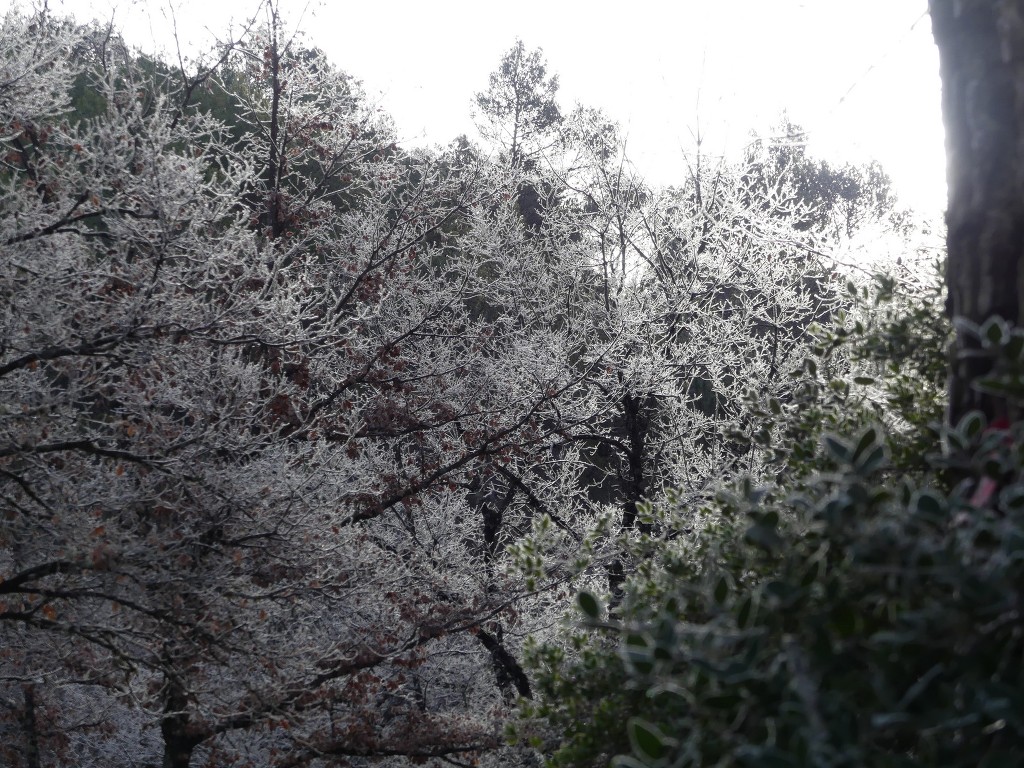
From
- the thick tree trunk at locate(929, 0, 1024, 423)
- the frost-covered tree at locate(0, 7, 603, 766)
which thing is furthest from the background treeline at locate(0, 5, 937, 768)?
the thick tree trunk at locate(929, 0, 1024, 423)

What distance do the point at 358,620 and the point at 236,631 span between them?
2657mm

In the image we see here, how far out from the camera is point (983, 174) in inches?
96.1

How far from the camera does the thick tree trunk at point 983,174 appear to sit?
237 cm

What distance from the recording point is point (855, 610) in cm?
176

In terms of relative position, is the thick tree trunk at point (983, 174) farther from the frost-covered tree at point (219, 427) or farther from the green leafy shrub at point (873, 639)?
the frost-covered tree at point (219, 427)

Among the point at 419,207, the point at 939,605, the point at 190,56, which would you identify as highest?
the point at 190,56

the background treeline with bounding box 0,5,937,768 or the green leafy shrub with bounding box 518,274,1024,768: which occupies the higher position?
the background treeline with bounding box 0,5,937,768

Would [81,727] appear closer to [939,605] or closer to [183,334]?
[183,334]

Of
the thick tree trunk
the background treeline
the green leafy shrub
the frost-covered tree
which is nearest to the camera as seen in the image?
the green leafy shrub

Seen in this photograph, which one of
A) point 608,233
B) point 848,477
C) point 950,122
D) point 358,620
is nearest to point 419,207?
point 608,233

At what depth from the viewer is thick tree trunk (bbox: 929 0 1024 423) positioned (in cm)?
237

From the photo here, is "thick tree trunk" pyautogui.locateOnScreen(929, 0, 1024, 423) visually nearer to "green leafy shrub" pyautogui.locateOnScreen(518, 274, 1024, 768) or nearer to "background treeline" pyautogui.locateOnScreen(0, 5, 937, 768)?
"green leafy shrub" pyautogui.locateOnScreen(518, 274, 1024, 768)

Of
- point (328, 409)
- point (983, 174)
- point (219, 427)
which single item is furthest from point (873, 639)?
point (328, 409)

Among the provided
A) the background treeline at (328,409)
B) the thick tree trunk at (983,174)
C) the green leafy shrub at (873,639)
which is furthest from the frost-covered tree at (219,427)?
the thick tree trunk at (983,174)
